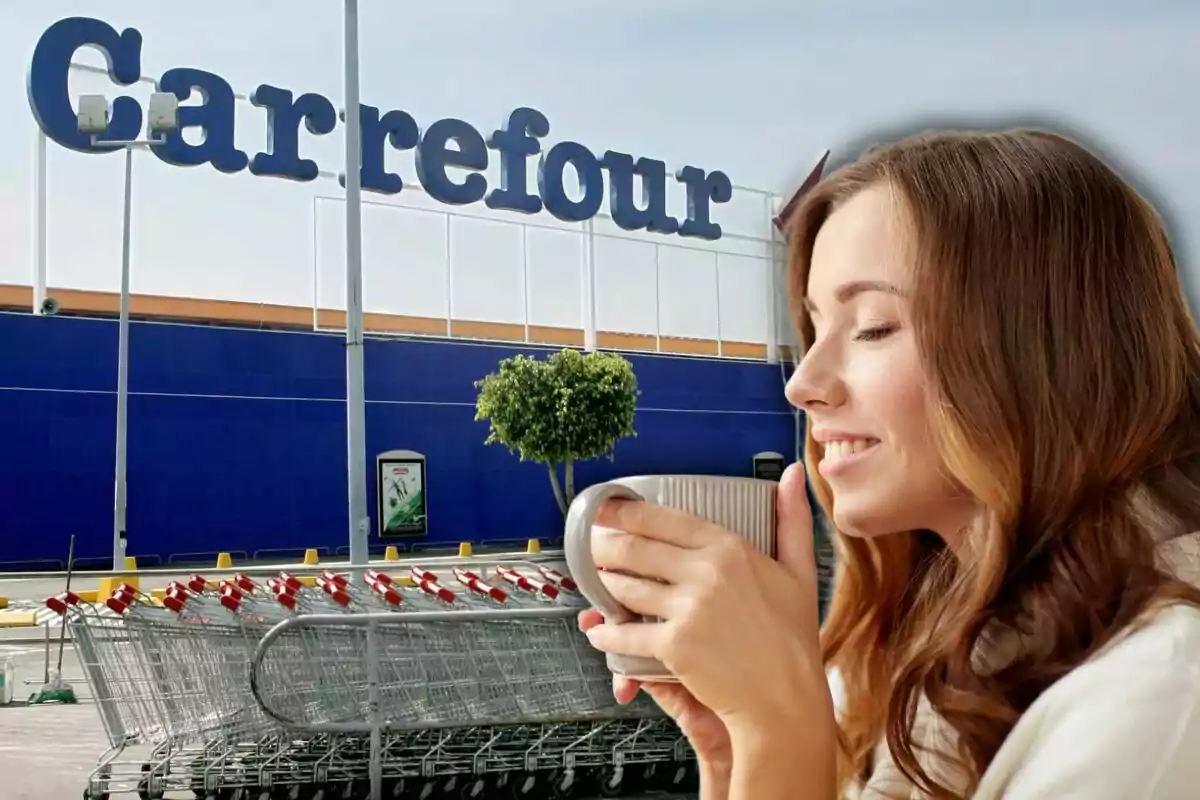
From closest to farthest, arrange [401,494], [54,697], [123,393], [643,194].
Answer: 1. [54,697]
2. [123,393]
3. [401,494]
4. [643,194]

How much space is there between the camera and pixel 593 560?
0.64m

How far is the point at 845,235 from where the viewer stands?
2.41ft

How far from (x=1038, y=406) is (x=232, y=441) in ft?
52.3

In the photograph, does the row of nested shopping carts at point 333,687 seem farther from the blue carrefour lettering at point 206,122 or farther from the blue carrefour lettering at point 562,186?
the blue carrefour lettering at point 562,186

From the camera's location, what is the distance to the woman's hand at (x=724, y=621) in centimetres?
62

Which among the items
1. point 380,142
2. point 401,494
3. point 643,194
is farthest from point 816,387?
point 643,194

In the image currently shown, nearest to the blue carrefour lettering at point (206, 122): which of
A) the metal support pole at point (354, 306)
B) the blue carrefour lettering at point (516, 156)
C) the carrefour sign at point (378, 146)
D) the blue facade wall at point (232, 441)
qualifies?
the carrefour sign at point (378, 146)

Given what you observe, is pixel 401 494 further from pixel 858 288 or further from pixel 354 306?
pixel 858 288

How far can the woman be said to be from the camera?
618mm

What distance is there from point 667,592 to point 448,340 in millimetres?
17586

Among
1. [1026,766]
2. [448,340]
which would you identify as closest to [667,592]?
[1026,766]

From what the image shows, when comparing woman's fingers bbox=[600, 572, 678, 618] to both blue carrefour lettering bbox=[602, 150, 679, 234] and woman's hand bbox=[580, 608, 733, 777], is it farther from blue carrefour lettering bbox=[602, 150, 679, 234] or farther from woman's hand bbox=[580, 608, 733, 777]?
blue carrefour lettering bbox=[602, 150, 679, 234]

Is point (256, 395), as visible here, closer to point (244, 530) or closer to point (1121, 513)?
point (244, 530)

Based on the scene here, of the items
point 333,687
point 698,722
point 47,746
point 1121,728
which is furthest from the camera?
point 47,746
